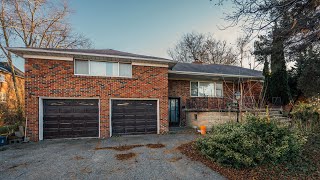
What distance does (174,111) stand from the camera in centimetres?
1162

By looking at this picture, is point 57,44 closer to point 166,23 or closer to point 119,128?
point 166,23

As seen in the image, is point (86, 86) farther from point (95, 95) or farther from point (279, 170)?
point (279, 170)

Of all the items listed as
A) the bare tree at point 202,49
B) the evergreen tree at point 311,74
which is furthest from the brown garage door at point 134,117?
the bare tree at point 202,49

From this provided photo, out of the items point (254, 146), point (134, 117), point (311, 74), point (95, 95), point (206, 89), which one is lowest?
point (254, 146)

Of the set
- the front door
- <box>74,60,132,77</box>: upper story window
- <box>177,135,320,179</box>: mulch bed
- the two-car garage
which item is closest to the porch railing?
the front door

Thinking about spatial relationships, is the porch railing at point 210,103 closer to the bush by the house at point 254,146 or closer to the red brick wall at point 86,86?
the red brick wall at point 86,86

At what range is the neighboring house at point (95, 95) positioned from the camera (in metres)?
7.67

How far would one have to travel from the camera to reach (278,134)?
4875 millimetres

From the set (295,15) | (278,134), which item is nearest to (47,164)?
(278,134)

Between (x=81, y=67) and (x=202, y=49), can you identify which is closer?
(x=81, y=67)

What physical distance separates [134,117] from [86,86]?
3.11 m

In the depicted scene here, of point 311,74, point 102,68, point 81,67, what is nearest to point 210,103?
point 311,74

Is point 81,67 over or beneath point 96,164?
over

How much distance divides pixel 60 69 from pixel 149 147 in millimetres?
6014
